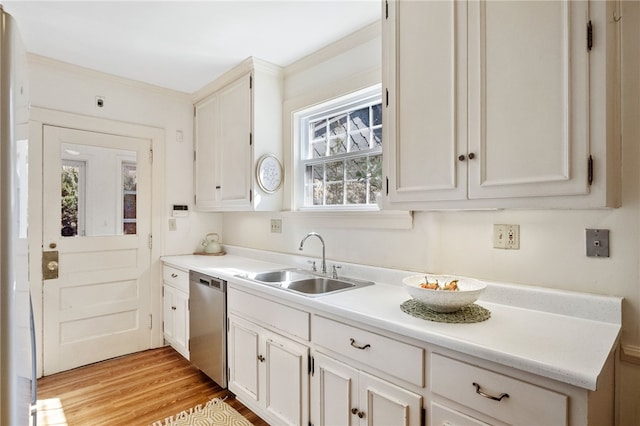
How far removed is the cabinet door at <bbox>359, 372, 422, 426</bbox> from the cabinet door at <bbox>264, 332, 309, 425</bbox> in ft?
1.21

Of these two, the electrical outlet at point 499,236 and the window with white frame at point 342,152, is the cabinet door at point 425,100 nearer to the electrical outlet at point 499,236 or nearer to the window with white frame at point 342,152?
the electrical outlet at point 499,236

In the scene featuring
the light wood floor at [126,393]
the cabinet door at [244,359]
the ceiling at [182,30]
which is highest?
the ceiling at [182,30]

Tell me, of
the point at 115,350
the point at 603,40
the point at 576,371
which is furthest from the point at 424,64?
the point at 115,350

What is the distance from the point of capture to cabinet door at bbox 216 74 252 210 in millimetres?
2674

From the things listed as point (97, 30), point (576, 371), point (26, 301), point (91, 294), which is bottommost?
point (91, 294)

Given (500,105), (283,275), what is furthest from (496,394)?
(283,275)

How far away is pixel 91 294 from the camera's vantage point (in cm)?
285

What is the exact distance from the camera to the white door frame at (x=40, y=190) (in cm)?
257

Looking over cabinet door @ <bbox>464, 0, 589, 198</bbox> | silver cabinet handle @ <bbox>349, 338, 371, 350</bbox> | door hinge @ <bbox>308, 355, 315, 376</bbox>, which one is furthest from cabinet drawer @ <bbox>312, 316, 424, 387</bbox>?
cabinet door @ <bbox>464, 0, 589, 198</bbox>

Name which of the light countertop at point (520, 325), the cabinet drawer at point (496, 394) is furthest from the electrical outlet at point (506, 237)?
the cabinet drawer at point (496, 394)

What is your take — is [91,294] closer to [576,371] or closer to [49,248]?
[49,248]

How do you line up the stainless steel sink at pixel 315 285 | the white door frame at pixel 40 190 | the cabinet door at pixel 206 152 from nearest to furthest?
the stainless steel sink at pixel 315 285
the white door frame at pixel 40 190
the cabinet door at pixel 206 152

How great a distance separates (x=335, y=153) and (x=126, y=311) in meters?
2.36

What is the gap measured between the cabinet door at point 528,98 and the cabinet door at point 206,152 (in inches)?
92.3
